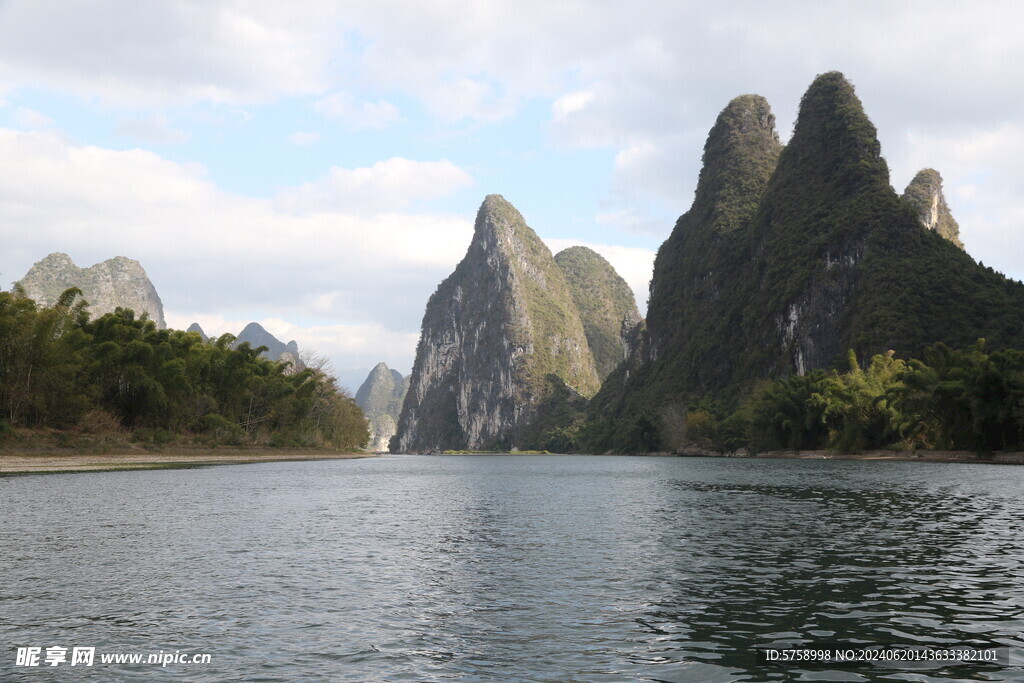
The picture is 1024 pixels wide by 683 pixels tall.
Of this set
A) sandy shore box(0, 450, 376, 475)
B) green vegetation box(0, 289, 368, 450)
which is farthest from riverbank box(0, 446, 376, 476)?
green vegetation box(0, 289, 368, 450)

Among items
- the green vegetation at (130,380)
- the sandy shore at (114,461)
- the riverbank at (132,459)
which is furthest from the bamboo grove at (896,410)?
the green vegetation at (130,380)

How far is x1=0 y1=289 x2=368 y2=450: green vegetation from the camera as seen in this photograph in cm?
6425

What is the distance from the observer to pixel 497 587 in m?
17.8

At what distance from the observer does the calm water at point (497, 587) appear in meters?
12.0

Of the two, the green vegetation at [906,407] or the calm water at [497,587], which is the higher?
the green vegetation at [906,407]

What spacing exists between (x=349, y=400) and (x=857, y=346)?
347ft

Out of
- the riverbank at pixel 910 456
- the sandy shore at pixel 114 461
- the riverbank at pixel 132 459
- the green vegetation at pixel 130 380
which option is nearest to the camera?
the sandy shore at pixel 114 461

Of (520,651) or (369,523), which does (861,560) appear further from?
(369,523)

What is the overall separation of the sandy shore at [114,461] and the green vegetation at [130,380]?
A: 8.69ft

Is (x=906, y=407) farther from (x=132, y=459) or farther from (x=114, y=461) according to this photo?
(x=114, y=461)

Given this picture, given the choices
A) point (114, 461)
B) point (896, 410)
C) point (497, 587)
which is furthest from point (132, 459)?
point (896, 410)

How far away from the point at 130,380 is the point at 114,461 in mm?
10330

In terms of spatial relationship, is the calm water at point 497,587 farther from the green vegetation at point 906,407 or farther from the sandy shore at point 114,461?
the green vegetation at point 906,407

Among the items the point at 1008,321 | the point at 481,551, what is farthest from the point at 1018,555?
the point at 1008,321
